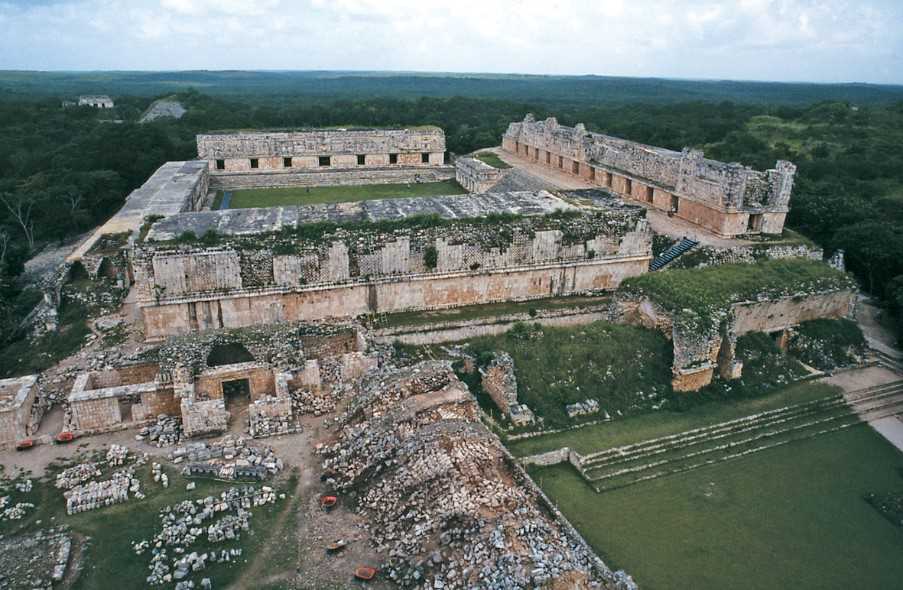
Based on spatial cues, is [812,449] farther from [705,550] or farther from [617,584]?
[617,584]

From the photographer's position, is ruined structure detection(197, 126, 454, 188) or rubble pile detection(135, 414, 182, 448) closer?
rubble pile detection(135, 414, 182, 448)

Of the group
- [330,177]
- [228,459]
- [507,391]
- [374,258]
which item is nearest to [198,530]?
[228,459]

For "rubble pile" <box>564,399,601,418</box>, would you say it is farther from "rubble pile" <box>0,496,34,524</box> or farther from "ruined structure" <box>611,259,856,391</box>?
"rubble pile" <box>0,496,34,524</box>

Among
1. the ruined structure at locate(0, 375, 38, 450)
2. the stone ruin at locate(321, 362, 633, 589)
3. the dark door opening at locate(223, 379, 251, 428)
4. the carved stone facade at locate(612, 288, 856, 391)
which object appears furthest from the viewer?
the carved stone facade at locate(612, 288, 856, 391)

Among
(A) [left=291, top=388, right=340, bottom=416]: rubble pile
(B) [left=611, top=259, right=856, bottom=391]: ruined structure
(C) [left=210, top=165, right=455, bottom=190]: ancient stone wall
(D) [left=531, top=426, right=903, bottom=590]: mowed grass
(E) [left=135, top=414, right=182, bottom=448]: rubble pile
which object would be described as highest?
(C) [left=210, top=165, right=455, bottom=190]: ancient stone wall

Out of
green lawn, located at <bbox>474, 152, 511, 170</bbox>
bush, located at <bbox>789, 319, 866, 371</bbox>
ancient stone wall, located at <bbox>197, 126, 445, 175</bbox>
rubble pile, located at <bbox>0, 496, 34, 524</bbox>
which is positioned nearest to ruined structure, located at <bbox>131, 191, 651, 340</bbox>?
bush, located at <bbox>789, 319, 866, 371</bbox>

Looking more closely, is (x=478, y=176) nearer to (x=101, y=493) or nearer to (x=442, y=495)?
(x=442, y=495)
